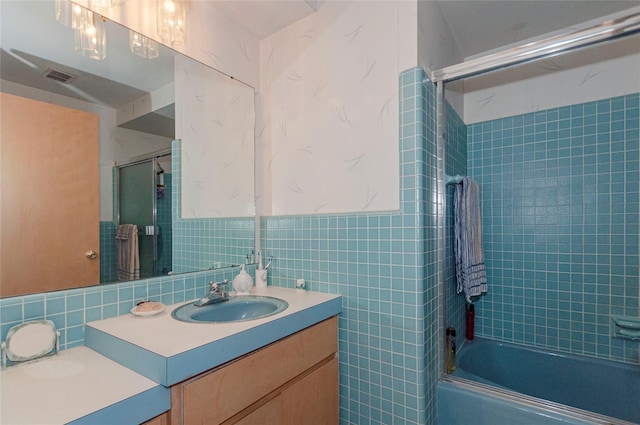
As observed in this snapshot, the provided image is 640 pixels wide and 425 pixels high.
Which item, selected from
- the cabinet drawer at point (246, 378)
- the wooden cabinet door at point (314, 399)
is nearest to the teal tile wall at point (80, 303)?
the cabinet drawer at point (246, 378)

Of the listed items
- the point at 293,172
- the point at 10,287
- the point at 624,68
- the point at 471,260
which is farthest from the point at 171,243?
the point at 624,68

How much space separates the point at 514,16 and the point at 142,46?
6.48 ft

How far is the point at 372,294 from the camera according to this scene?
1.42 metres

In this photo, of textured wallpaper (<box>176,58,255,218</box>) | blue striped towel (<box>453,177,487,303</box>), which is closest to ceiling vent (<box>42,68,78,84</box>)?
textured wallpaper (<box>176,58,255,218</box>)

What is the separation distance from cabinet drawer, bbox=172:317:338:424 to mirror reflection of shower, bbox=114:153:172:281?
1.91 feet

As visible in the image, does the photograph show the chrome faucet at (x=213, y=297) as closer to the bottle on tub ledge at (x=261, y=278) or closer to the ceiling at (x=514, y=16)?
the bottle on tub ledge at (x=261, y=278)

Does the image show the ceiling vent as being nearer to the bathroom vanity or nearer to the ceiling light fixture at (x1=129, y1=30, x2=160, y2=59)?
the ceiling light fixture at (x1=129, y1=30, x2=160, y2=59)

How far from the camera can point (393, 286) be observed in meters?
1.37

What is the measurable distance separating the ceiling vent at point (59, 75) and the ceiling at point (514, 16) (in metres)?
1.72

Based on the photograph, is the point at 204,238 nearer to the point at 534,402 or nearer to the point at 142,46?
the point at 142,46

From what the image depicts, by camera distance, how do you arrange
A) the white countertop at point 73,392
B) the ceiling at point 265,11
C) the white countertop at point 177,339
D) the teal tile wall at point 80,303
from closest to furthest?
the white countertop at point 73,392
the white countertop at point 177,339
the teal tile wall at point 80,303
the ceiling at point 265,11

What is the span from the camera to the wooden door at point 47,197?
967mm

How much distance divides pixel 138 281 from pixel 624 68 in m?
2.74

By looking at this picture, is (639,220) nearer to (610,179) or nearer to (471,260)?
(610,179)
